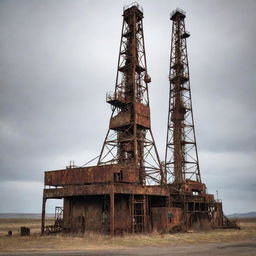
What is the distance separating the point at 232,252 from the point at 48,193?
67.5 feet

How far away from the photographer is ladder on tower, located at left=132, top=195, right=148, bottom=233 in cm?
2995

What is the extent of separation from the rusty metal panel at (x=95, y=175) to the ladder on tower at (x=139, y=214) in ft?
6.75

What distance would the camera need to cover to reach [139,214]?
31.6 m

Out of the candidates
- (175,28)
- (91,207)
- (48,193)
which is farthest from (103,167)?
(175,28)

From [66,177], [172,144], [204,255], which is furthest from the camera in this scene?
[172,144]

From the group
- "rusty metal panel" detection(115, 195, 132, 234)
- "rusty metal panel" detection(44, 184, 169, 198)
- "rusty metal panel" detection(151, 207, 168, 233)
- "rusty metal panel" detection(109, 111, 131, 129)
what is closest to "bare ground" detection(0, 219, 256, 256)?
"rusty metal panel" detection(44, 184, 169, 198)

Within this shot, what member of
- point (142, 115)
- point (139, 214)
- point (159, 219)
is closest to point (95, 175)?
point (139, 214)

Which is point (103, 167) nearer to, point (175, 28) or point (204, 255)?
point (204, 255)

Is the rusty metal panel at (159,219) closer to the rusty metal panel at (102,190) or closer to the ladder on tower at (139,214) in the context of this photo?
the ladder on tower at (139,214)

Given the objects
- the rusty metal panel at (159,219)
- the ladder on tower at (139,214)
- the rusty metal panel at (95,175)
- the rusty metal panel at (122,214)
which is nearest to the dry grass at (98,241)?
the rusty metal panel at (122,214)

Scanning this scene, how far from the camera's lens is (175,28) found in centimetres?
5294

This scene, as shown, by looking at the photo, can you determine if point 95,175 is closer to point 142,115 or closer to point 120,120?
point 120,120

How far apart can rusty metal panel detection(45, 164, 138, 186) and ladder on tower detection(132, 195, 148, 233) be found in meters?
2.06

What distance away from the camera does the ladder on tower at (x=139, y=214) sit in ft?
98.2
